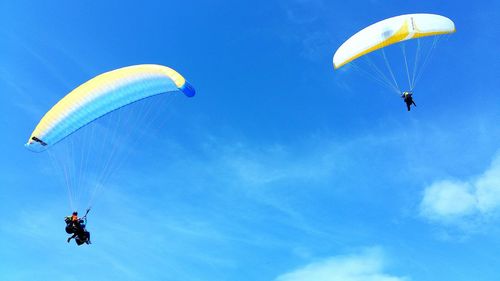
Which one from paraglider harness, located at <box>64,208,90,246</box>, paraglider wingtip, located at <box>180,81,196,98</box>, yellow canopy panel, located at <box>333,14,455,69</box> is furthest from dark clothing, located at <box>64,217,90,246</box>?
yellow canopy panel, located at <box>333,14,455,69</box>

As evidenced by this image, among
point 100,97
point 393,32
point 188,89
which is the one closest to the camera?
point 188,89

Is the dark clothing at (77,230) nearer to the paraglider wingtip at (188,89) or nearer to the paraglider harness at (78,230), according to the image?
the paraglider harness at (78,230)

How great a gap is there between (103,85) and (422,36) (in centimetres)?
2039

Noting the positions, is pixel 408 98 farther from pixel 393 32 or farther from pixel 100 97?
pixel 100 97

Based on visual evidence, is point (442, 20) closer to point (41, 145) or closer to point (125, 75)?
point (125, 75)

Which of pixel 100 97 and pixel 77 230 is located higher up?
pixel 100 97

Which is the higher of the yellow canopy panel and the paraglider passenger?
the yellow canopy panel

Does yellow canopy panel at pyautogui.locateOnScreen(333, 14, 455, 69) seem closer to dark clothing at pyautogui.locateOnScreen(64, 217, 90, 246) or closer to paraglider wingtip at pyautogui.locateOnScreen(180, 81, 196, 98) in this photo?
paraglider wingtip at pyautogui.locateOnScreen(180, 81, 196, 98)

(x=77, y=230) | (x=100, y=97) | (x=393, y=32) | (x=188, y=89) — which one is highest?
(x=393, y=32)

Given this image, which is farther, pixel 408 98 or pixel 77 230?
pixel 408 98

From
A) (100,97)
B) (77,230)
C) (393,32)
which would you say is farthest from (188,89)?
(393,32)

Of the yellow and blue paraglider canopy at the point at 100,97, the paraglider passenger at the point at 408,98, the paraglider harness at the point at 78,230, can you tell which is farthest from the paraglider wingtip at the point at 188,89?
the paraglider passenger at the point at 408,98

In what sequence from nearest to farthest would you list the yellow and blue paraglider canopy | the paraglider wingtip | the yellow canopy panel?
the paraglider wingtip < the yellow and blue paraglider canopy < the yellow canopy panel

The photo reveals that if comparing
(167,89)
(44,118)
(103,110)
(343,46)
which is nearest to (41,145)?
(44,118)
